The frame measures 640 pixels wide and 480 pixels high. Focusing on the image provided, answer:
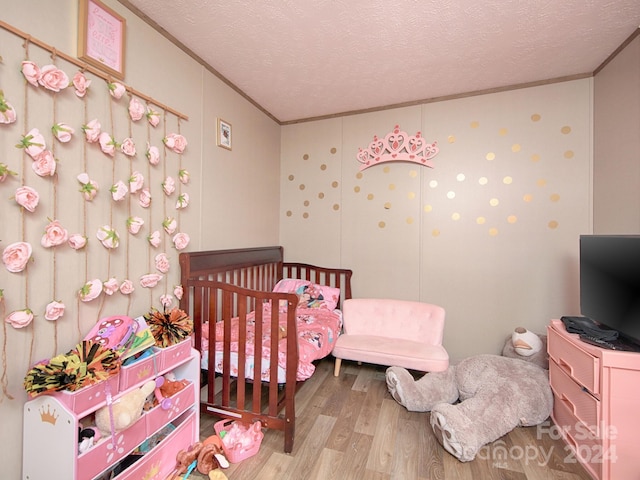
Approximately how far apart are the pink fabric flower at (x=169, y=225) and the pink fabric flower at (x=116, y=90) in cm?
69

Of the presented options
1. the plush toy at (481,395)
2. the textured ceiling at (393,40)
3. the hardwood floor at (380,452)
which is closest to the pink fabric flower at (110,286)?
the hardwood floor at (380,452)

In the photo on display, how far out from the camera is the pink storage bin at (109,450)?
1.01 meters

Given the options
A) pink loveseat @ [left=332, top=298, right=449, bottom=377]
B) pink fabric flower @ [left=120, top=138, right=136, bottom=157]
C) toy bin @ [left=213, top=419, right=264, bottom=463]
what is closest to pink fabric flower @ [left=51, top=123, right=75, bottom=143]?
pink fabric flower @ [left=120, top=138, right=136, bottom=157]

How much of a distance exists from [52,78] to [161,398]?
149cm

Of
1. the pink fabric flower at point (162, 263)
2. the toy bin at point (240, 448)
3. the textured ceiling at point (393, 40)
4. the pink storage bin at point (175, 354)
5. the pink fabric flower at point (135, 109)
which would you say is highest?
the textured ceiling at point (393, 40)

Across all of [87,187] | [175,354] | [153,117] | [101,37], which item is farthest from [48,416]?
[101,37]

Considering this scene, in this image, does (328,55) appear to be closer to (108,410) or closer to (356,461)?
(108,410)

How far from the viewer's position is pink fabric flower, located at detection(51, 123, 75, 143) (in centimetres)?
119

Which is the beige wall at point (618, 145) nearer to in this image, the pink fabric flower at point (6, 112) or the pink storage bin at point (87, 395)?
the pink storage bin at point (87, 395)

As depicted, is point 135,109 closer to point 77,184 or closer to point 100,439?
point 77,184

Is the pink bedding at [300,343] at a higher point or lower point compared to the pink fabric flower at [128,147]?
lower

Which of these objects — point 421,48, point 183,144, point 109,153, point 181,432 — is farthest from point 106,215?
point 421,48

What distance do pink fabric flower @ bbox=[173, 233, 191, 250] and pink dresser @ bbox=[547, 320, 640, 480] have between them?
2.33 meters

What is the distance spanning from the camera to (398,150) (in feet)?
8.87
